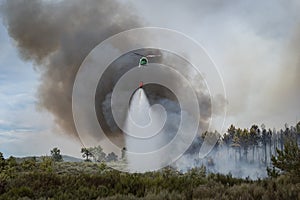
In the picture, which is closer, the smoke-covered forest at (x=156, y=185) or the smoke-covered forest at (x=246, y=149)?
the smoke-covered forest at (x=156, y=185)

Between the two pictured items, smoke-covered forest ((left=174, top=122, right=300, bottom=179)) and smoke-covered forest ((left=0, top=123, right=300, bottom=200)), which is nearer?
smoke-covered forest ((left=0, top=123, right=300, bottom=200))

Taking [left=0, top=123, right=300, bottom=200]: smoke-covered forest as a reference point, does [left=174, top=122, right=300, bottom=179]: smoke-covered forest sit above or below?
above

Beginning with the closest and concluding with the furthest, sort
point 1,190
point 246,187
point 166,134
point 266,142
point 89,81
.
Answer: point 246,187 < point 1,190 < point 89,81 < point 166,134 < point 266,142

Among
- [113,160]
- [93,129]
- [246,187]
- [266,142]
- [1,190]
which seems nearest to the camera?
[246,187]

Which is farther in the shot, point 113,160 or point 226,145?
point 226,145

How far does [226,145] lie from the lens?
264 ft

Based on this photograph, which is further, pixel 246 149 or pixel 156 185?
pixel 246 149

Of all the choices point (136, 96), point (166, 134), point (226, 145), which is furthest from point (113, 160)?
point (226, 145)

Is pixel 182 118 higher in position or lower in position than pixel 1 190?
higher

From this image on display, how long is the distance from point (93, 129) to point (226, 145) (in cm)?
6473

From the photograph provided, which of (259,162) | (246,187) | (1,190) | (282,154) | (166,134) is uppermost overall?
(259,162)

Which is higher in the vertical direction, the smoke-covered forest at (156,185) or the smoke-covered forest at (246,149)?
the smoke-covered forest at (246,149)

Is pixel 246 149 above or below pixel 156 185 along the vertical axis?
above

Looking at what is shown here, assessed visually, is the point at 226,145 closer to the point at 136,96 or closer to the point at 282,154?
the point at 136,96
